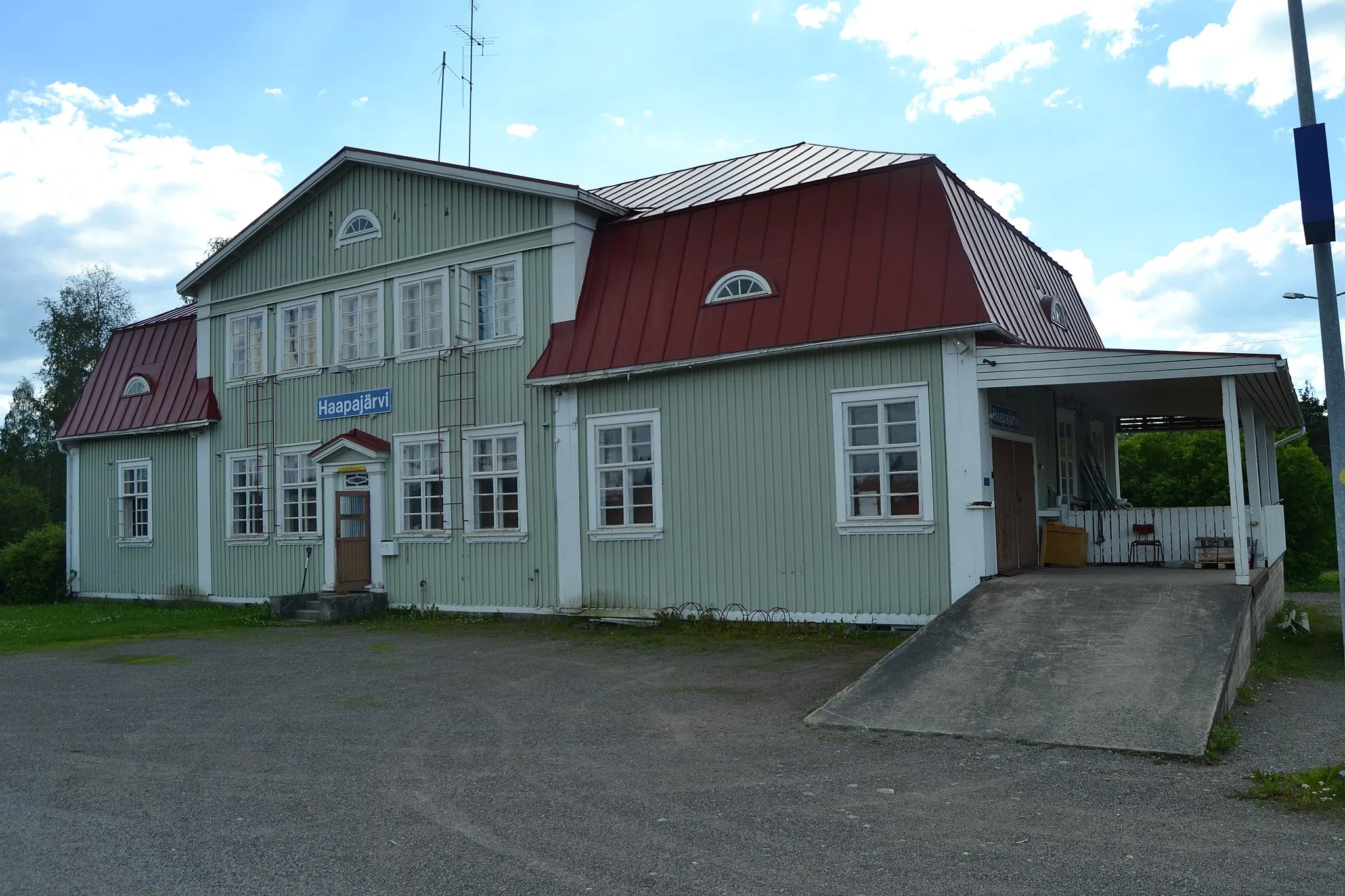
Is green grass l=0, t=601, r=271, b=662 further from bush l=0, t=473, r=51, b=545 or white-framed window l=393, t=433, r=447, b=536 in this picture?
bush l=0, t=473, r=51, b=545

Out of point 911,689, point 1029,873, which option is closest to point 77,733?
point 911,689

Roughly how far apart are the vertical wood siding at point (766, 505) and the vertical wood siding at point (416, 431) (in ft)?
4.41

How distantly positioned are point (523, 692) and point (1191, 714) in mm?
5798

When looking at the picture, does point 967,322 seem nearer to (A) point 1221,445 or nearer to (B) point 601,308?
(B) point 601,308

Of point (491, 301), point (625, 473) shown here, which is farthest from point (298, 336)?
point (625, 473)

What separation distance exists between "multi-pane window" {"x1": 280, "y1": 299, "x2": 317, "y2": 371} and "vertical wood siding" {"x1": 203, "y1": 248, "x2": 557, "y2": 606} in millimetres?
257

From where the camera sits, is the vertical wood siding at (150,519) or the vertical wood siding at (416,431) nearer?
the vertical wood siding at (416,431)

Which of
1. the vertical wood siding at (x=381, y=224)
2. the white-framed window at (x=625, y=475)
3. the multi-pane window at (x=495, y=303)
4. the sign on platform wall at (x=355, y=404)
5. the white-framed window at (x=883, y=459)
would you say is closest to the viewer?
the white-framed window at (x=883, y=459)

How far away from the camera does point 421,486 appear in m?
17.8

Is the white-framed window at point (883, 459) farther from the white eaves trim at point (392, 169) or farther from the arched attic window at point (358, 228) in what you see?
the arched attic window at point (358, 228)

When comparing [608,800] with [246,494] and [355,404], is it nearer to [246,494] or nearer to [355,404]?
[355,404]

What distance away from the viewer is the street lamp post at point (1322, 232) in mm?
10133

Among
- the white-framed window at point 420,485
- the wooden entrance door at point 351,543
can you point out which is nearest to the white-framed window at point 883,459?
the white-framed window at point 420,485

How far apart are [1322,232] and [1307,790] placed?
641 centimetres
